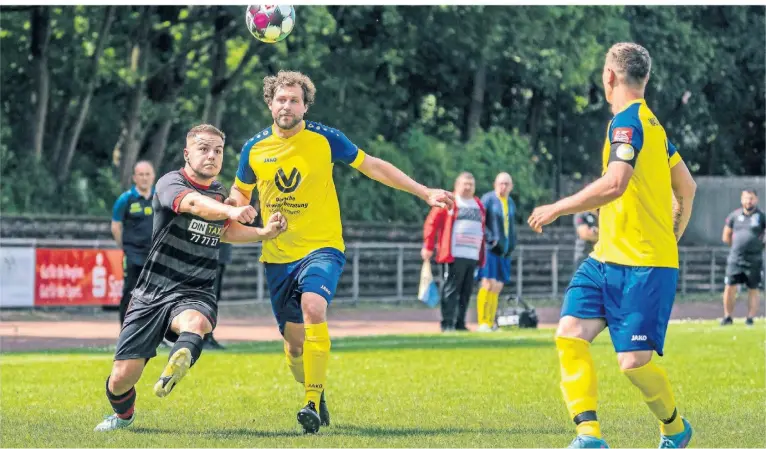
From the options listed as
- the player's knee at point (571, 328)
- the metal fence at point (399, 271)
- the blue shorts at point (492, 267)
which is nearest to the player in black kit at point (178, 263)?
the player's knee at point (571, 328)

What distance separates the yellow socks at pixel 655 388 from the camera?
757cm

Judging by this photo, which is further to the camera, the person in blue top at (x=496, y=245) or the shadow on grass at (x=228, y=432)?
the person in blue top at (x=496, y=245)

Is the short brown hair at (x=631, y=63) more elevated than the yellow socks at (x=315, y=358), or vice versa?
the short brown hair at (x=631, y=63)

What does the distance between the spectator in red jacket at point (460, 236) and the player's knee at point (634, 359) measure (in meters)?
11.1

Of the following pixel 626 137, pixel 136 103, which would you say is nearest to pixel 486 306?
pixel 136 103

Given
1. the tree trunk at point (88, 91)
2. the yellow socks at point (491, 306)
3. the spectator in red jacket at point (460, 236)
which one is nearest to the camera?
the spectator in red jacket at point (460, 236)

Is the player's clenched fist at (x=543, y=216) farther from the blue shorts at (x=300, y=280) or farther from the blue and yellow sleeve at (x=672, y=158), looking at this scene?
the blue shorts at (x=300, y=280)

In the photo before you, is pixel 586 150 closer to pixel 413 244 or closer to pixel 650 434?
pixel 413 244

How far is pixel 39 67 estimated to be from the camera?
26.9 m

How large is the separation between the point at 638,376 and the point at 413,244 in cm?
2332

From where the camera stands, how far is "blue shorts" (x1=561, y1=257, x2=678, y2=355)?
748 cm

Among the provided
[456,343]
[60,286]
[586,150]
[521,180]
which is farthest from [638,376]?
[586,150]

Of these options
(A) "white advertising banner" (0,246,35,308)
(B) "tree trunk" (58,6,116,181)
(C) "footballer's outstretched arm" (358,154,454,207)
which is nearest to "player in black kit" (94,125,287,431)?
(C) "footballer's outstretched arm" (358,154,454,207)

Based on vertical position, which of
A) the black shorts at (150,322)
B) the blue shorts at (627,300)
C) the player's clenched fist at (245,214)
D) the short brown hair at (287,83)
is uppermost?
the short brown hair at (287,83)
